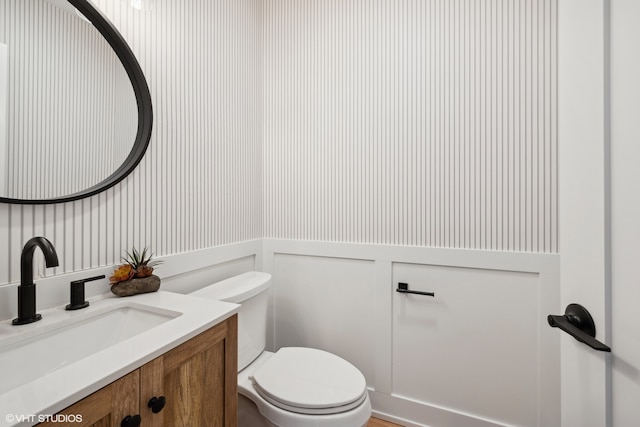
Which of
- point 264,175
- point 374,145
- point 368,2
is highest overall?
point 368,2

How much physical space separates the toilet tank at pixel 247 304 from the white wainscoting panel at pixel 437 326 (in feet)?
1.29

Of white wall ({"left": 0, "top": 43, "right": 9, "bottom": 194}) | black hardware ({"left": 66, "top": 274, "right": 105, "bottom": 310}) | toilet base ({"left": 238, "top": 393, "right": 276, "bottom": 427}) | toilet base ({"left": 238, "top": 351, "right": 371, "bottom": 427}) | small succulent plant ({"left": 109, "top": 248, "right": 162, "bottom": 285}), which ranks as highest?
white wall ({"left": 0, "top": 43, "right": 9, "bottom": 194})

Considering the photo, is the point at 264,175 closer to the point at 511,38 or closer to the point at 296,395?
the point at 296,395

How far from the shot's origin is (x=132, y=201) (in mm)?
1135

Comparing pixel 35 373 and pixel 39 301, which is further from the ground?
pixel 39 301

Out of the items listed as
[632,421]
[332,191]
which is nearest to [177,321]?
[632,421]

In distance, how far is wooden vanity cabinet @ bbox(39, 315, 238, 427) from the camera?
56 centimetres

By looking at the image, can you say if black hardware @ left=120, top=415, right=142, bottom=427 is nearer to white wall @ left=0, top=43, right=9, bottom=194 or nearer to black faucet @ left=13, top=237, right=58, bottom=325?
black faucet @ left=13, top=237, right=58, bottom=325

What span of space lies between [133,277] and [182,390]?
1.61 feet

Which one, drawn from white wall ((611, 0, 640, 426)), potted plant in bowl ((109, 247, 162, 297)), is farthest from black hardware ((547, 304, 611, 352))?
potted plant in bowl ((109, 247, 162, 297))

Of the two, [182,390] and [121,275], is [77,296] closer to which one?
[121,275]

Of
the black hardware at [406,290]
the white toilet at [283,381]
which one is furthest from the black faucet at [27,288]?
the black hardware at [406,290]

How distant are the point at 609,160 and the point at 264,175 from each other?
1.61 m

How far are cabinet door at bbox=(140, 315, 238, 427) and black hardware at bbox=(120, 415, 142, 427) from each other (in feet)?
0.07
